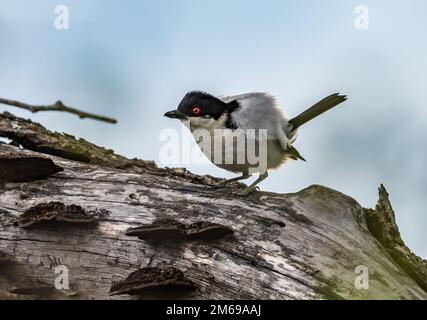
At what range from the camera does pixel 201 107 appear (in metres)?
6.62

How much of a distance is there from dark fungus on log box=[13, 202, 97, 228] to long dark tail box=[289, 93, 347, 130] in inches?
90.1

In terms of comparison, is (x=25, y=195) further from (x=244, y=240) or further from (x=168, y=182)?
(x=244, y=240)

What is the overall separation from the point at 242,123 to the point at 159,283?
193 cm

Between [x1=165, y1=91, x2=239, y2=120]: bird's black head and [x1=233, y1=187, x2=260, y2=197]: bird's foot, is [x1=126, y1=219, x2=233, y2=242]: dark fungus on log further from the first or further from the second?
[x1=165, y1=91, x2=239, y2=120]: bird's black head

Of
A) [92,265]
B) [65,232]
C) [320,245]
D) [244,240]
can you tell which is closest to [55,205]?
[65,232]

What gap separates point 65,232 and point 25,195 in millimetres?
588

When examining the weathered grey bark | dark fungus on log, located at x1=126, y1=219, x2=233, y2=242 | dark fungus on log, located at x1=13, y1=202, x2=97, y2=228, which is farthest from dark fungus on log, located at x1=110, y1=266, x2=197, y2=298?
dark fungus on log, located at x1=13, y1=202, x2=97, y2=228

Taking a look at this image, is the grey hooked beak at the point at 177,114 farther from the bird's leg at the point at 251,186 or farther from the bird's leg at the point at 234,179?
the bird's leg at the point at 251,186

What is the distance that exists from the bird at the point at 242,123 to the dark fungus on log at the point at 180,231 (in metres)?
1.10

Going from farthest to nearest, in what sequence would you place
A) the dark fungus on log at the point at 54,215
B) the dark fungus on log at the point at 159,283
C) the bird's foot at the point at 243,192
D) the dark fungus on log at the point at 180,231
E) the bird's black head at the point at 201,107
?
the bird's black head at the point at 201,107
the bird's foot at the point at 243,192
the dark fungus on log at the point at 54,215
the dark fungus on log at the point at 180,231
the dark fungus on log at the point at 159,283

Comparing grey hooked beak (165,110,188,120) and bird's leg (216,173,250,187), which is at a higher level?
grey hooked beak (165,110,188,120)

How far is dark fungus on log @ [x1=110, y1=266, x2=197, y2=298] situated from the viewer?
4910mm

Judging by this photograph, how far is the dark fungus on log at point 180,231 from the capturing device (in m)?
5.22

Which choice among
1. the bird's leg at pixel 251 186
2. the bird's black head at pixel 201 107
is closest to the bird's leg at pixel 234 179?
the bird's leg at pixel 251 186
